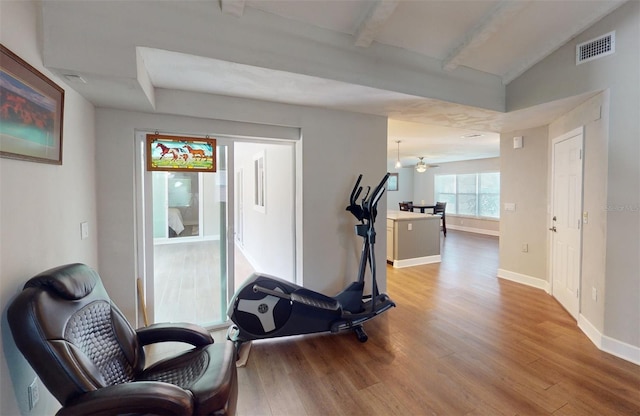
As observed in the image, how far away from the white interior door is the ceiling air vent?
72 cm

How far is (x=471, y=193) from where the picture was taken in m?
9.62

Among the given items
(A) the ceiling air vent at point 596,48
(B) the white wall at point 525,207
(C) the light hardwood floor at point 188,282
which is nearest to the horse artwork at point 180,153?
(C) the light hardwood floor at point 188,282

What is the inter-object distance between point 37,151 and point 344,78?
6.71 feet

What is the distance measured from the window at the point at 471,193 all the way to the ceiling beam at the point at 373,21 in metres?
8.11

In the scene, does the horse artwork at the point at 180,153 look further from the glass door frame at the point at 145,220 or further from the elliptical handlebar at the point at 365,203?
the elliptical handlebar at the point at 365,203

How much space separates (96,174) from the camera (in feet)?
7.89

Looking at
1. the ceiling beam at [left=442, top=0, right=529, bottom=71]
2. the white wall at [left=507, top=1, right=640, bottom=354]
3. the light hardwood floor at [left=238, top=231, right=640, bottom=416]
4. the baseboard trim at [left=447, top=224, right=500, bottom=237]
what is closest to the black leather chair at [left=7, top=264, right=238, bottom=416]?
the light hardwood floor at [left=238, top=231, right=640, bottom=416]

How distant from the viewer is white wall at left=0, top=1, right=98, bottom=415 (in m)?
1.28

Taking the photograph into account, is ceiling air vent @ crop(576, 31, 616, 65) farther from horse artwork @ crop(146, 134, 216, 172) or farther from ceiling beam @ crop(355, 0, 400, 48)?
horse artwork @ crop(146, 134, 216, 172)

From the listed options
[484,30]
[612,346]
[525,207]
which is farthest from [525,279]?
[484,30]

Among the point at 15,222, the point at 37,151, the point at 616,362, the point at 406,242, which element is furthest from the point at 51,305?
the point at 406,242

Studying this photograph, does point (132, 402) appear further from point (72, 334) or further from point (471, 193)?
point (471, 193)

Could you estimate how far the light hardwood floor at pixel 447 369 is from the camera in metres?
1.90

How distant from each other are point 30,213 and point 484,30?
11.2 ft
